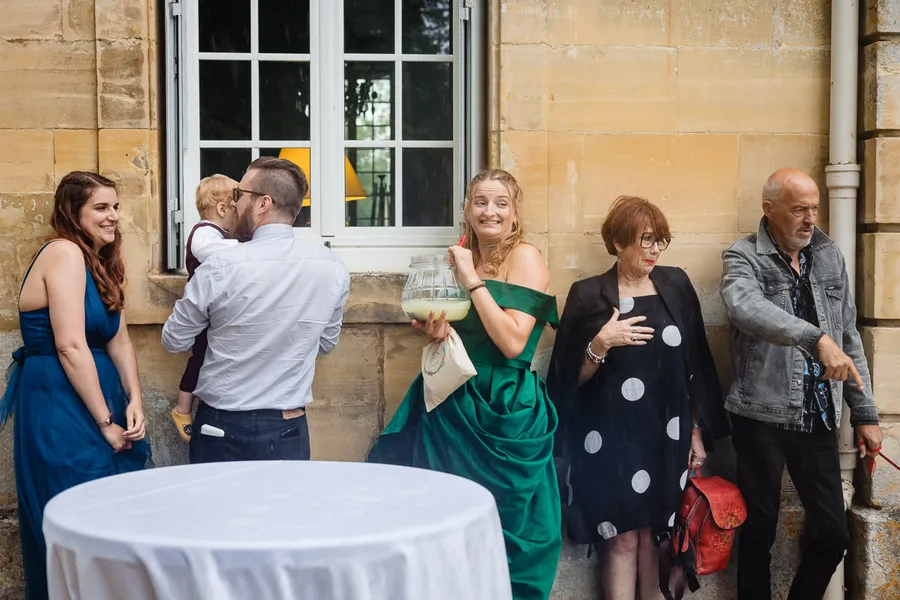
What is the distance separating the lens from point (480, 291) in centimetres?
356

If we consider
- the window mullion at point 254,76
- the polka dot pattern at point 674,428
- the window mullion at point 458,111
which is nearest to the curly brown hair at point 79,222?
the window mullion at point 254,76

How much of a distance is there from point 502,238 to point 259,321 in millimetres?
1010

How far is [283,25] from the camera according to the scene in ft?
14.8

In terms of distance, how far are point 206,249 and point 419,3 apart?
5.22ft

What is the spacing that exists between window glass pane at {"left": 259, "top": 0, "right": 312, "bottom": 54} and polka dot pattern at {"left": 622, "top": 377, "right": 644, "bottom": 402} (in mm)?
2104

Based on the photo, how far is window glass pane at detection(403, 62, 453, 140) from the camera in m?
4.59

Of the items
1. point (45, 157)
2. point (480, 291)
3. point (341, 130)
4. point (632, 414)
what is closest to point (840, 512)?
point (632, 414)

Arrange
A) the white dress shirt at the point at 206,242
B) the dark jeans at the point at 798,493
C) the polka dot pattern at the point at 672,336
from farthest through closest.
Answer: the dark jeans at the point at 798,493 → the polka dot pattern at the point at 672,336 → the white dress shirt at the point at 206,242

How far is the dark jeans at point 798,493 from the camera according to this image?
4043 millimetres

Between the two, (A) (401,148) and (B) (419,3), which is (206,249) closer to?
(A) (401,148)

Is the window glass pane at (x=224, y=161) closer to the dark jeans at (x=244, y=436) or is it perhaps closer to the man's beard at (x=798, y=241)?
the dark jeans at (x=244, y=436)

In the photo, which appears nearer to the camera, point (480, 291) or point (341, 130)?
point (480, 291)

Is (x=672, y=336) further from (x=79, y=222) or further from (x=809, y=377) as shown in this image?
(x=79, y=222)

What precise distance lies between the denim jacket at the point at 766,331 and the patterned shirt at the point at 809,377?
23mm
